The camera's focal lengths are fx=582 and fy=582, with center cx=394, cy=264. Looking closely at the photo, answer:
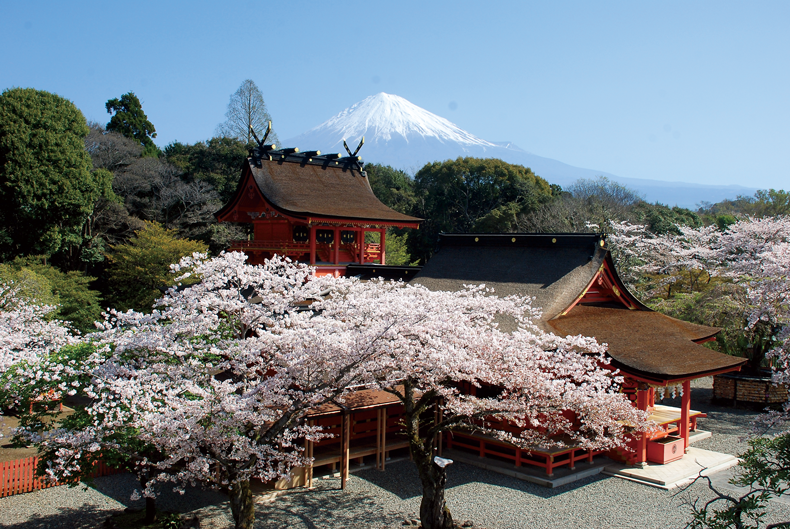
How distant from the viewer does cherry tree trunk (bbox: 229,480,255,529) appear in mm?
8180

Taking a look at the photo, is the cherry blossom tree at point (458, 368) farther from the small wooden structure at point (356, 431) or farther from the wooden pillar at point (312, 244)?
the wooden pillar at point (312, 244)

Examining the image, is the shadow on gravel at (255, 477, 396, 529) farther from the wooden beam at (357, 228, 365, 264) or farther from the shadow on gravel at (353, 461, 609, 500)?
the wooden beam at (357, 228, 365, 264)

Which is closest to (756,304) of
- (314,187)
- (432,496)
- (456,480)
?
(456,480)

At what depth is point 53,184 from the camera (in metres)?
22.1

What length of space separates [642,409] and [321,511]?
6532 millimetres

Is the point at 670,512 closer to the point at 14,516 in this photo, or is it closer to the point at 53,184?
the point at 14,516

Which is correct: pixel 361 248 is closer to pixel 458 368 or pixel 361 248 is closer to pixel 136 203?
pixel 458 368

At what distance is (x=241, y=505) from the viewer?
824cm

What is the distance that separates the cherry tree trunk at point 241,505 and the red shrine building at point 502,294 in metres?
2.74

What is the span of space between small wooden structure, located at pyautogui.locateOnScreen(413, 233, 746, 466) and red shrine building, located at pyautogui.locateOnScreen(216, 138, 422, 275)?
351 centimetres

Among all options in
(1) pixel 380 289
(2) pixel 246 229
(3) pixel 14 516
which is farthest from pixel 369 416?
(2) pixel 246 229

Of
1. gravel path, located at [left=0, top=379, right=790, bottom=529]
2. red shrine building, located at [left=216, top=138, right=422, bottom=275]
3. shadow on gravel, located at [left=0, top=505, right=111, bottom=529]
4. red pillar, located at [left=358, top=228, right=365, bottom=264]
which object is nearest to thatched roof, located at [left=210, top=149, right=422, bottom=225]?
red shrine building, located at [left=216, top=138, right=422, bottom=275]

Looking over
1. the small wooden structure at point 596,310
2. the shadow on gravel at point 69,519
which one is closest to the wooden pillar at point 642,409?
the small wooden structure at point 596,310

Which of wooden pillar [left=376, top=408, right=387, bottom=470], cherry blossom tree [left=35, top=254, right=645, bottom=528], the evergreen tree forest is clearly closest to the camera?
cherry blossom tree [left=35, top=254, right=645, bottom=528]
